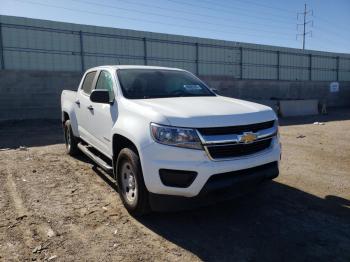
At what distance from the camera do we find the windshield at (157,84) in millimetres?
4738

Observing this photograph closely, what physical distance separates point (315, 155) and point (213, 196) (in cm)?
506

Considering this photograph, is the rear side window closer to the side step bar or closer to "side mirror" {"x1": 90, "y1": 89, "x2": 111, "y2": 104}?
the side step bar

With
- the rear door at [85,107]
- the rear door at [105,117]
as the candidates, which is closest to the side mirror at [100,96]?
the rear door at [105,117]

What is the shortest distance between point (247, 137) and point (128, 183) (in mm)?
1571

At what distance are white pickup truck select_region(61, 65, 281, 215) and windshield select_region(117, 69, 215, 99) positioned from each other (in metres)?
0.03

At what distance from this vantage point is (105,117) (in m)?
4.87

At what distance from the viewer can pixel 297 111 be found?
1914 centimetres

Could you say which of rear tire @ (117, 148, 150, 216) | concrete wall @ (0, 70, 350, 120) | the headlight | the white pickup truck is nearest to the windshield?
the white pickup truck

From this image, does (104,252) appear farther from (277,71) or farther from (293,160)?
(277,71)

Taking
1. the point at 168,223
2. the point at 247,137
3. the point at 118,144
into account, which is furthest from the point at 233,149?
the point at 118,144

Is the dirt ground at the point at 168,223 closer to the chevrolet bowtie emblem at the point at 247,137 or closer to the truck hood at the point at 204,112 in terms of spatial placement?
the chevrolet bowtie emblem at the point at 247,137

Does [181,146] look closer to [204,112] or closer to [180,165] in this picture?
[180,165]

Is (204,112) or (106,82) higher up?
(106,82)

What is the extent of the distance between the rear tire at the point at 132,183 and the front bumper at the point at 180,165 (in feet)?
0.54
